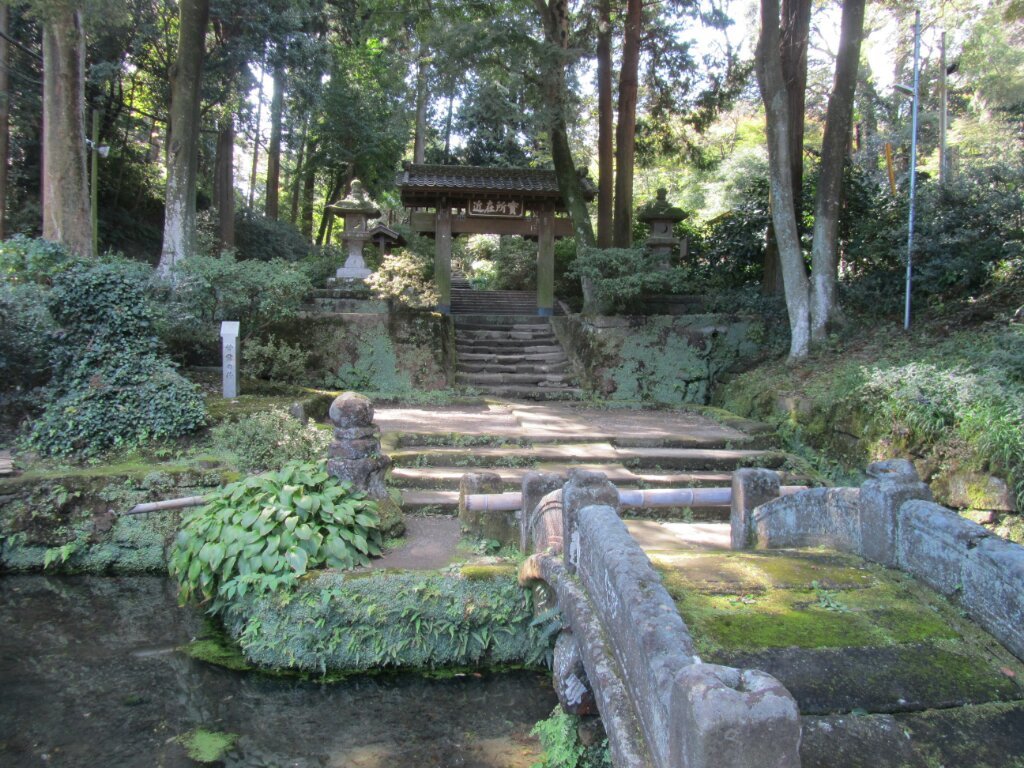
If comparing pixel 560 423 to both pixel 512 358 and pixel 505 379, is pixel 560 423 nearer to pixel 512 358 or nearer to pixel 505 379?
pixel 505 379

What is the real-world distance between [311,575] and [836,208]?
8600 mm

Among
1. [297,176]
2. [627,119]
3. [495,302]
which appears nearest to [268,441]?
[627,119]

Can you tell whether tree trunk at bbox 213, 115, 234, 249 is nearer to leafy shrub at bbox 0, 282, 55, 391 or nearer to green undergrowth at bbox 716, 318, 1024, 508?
leafy shrub at bbox 0, 282, 55, 391

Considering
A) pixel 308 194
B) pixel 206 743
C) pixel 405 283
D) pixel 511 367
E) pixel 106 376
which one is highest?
pixel 308 194

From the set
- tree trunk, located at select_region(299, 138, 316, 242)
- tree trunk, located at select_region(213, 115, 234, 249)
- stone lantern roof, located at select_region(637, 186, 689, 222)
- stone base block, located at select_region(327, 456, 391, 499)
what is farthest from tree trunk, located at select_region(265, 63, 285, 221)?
stone base block, located at select_region(327, 456, 391, 499)

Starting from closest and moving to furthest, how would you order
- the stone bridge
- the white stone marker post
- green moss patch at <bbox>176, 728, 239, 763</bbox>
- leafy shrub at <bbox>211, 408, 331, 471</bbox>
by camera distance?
the stone bridge → green moss patch at <bbox>176, 728, 239, 763</bbox> → leafy shrub at <bbox>211, 408, 331, 471</bbox> → the white stone marker post

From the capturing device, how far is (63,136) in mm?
9711

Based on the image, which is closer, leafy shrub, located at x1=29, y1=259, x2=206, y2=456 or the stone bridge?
the stone bridge

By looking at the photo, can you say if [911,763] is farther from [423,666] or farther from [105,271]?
[105,271]

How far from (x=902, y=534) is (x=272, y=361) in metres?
8.32

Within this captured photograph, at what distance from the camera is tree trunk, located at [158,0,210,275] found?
1040 centimetres

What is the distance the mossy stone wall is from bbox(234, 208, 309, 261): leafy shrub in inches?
519

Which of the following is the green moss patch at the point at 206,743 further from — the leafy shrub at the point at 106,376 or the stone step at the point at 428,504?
the leafy shrub at the point at 106,376

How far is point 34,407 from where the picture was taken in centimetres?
704
